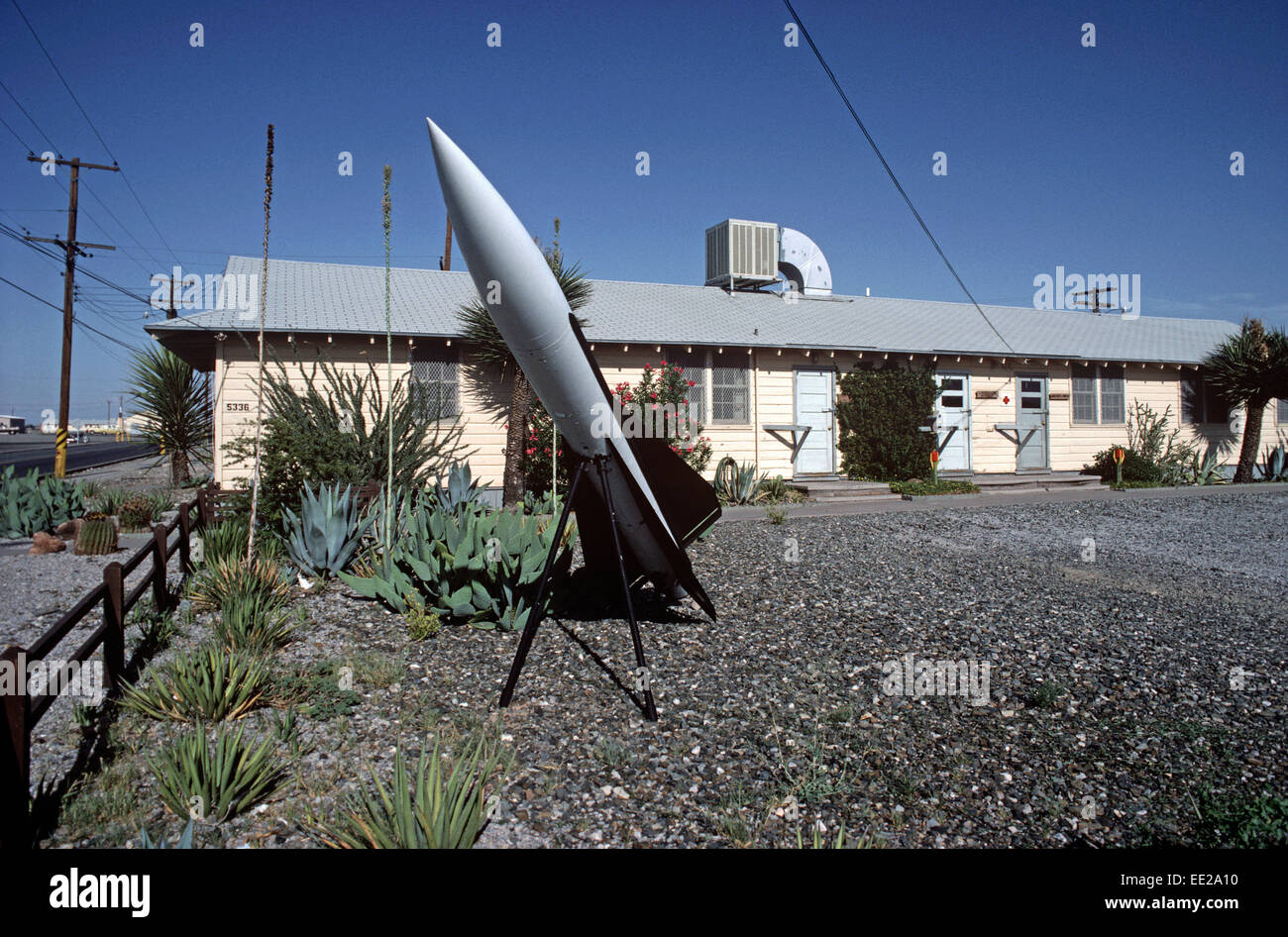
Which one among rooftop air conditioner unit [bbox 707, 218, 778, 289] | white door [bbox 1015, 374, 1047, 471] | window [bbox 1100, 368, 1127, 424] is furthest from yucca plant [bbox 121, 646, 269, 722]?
window [bbox 1100, 368, 1127, 424]

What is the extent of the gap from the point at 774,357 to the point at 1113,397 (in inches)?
361

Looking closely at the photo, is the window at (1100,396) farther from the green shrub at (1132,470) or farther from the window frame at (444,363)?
the window frame at (444,363)

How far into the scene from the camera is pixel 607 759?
152 inches

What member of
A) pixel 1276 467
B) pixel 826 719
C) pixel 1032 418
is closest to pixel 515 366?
pixel 826 719

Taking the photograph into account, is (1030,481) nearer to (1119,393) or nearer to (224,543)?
(1119,393)

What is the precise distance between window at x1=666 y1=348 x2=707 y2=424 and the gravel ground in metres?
7.40

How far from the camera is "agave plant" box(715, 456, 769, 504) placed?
14180mm

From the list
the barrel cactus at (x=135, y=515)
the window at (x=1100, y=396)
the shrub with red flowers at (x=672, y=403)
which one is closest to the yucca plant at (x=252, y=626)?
the barrel cactus at (x=135, y=515)

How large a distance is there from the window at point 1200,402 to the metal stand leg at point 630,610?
19628mm

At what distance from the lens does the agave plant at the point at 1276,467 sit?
1870 cm

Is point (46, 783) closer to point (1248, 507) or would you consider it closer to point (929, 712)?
point (929, 712)

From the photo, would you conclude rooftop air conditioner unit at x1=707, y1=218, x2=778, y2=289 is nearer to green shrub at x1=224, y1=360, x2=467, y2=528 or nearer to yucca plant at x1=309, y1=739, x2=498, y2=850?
green shrub at x1=224, y1=360, x2=467, y2=528
